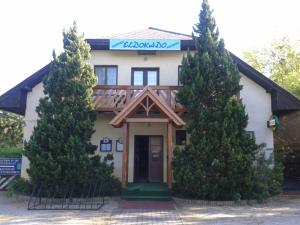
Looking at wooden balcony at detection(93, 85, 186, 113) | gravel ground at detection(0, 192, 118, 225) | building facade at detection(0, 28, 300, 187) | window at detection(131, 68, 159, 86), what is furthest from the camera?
window at detection(131, 68, 159, 86)

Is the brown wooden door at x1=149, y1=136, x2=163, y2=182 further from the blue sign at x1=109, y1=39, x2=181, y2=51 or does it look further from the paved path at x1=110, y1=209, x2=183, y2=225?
the paved path at x1=110, y1=209, x2=183, y2=225

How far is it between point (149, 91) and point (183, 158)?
292cm

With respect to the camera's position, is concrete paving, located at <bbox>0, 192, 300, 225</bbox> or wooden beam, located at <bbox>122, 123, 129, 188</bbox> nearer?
concrete paving, located at <bbox>0, 192, 300, 225</bbox>

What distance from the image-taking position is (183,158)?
43.2ft

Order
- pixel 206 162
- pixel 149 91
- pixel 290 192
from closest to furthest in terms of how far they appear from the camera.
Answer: pixel 206 162 < pixel 149 91 < pixel 290 192

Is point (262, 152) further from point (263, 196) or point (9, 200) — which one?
point (9, 200)

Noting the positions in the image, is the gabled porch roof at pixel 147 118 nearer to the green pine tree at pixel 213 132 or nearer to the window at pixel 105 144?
the green pine tree at pixel 213 132

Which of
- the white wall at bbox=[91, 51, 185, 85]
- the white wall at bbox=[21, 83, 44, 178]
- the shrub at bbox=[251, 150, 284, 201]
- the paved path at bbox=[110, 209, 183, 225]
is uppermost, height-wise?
the white wall at bbox=[91, 51, 185, 85]

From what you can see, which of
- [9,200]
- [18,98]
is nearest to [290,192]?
[9,200]

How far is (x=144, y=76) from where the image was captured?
16688 mm

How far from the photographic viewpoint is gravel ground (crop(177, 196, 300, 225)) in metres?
9.75

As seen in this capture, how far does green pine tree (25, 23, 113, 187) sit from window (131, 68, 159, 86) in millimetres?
2867

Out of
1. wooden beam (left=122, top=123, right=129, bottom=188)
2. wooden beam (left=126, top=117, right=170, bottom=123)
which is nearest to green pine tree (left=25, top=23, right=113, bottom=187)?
wooden beam (left=122, top=123, right=129, bottom=188)

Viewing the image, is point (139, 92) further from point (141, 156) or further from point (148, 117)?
point (141, 156)
